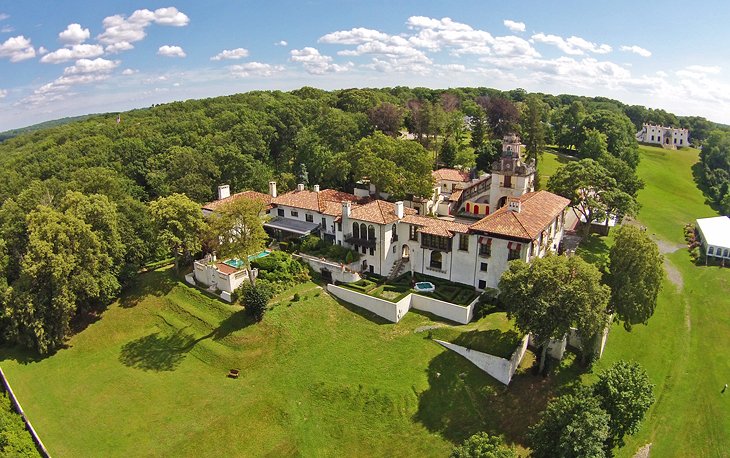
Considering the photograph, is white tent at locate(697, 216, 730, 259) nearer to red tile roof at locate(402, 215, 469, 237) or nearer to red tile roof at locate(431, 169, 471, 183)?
red tile roof at locate(431, 169, 471, 183)

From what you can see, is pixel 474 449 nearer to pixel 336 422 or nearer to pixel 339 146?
pixel 336 422

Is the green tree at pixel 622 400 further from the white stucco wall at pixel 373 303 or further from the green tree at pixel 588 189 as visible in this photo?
the green tree at pixel 588 189

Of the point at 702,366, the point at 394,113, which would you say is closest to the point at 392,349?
the point at 702,366

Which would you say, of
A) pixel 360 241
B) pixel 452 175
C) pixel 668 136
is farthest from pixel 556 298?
pixel 668 136

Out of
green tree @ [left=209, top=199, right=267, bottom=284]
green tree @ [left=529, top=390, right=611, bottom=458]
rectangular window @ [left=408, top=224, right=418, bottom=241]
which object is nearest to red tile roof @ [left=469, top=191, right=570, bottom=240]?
rectangular window @ [left=408, top=224, right=418, bottom=241]

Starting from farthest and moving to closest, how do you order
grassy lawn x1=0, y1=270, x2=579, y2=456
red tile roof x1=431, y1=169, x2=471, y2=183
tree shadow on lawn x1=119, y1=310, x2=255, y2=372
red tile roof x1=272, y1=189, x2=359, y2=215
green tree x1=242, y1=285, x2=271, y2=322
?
red tile roof x1=431, y1=169, x2=471, y2=183
red tile roof x1=272, y1=189, x2=359, y2=215
green tree x1=242, y1=285, x2=271, y2=322
tree shadow on lawn x1=119, y1=310, x2=255, y2=372
grassy lawn x1=0, y1=270, x2=579, y2=456

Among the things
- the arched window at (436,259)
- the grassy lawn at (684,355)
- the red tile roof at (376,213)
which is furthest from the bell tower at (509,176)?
the arched window at (436,259)
